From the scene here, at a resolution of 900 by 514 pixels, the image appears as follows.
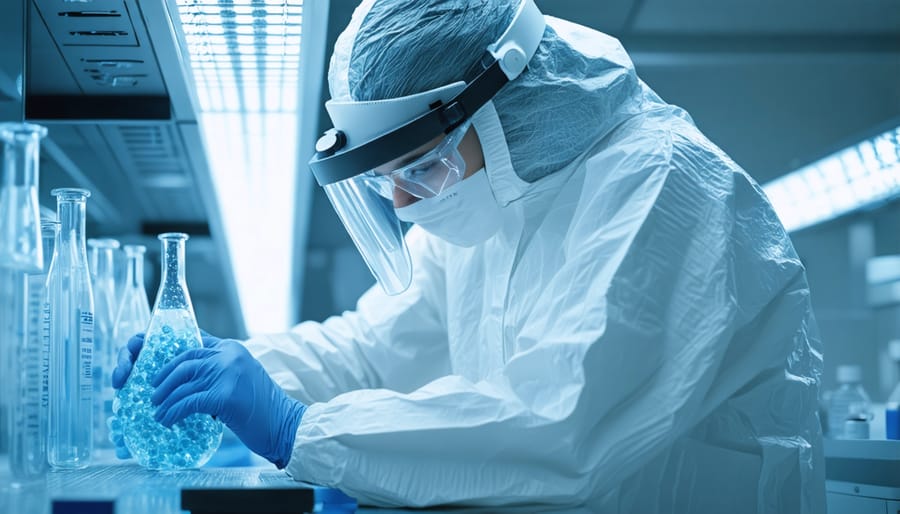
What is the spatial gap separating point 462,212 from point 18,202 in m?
0.90

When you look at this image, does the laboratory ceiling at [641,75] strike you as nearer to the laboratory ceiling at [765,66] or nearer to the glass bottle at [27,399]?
the laboratory ceiling at [765,66]

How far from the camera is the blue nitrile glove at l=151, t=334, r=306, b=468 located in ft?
4.18

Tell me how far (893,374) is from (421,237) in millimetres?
3205

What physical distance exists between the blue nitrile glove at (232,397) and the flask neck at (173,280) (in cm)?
9

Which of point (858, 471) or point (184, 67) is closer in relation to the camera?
point (184, 67)

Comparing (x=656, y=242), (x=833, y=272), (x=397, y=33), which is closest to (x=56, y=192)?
(x=397, y=33)

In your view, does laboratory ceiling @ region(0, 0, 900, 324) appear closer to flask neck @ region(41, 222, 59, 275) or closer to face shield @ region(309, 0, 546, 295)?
face shield @ region(309, 0, 546, 295)

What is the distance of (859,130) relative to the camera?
3844mm

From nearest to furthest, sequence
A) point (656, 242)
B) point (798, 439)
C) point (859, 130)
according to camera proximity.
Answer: point (656, 242)
point (798, 439)
point (859, 130)

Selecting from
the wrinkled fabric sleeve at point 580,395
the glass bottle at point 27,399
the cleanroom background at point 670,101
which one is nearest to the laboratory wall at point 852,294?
the cleanroom background at point 670,101

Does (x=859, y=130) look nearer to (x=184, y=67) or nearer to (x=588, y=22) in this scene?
(x=588, y=22)

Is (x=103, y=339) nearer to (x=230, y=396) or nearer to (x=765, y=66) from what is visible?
(x=230, y=396)

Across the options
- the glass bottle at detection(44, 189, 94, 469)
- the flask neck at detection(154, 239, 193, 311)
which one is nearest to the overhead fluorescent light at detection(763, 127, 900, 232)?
the flask neck at detection(154, 239, 193, 311)

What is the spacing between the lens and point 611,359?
1.22 m
